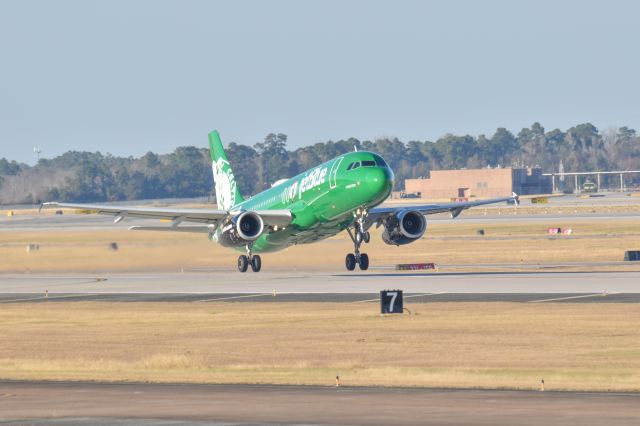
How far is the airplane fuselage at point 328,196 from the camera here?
198ft

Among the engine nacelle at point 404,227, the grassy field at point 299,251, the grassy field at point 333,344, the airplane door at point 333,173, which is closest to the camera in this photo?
the grassy field at point 333,344

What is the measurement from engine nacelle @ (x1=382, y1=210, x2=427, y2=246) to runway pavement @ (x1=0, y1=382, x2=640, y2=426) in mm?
35152

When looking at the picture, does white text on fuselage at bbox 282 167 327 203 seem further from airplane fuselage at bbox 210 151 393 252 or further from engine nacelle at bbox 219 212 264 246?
engine nacelle at bbox 219 212 264 246

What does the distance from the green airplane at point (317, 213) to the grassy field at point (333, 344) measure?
9.00 meters

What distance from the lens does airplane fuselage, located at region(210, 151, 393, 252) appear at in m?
60.4

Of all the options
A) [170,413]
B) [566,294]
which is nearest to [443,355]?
[170,413]

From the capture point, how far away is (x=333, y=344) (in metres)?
40.8

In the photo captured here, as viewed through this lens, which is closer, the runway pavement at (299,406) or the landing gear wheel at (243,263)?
the runway pavement at (299,406)

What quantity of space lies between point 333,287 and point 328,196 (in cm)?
446

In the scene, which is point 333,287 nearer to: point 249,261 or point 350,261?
point 350,261

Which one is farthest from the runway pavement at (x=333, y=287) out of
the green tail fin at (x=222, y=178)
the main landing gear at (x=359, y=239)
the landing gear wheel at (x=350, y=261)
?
the green tail fin at (x=222, y=178)

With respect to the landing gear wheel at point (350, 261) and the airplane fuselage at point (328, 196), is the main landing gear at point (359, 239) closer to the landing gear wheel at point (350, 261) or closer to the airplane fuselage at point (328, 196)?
the landing gear wheel at point (350, 261)

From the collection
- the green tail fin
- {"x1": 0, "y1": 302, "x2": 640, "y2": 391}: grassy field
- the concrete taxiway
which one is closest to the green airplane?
the concrete taxiway

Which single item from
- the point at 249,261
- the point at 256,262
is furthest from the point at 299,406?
the point at 249,261
